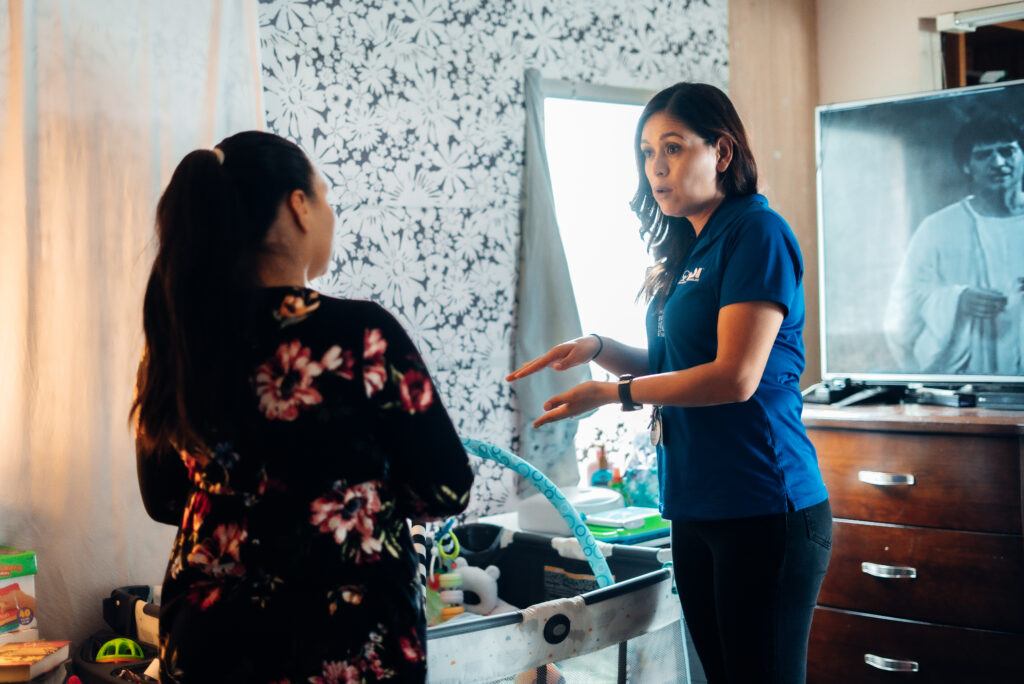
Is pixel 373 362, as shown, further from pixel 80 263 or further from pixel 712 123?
pixel 80 263

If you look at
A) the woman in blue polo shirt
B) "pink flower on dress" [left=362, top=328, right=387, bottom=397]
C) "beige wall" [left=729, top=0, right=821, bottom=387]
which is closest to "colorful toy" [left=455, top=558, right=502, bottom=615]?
the woman in blue polo shirt

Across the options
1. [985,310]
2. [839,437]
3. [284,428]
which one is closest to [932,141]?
[985,310]

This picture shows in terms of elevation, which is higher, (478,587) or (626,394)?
(626,394)

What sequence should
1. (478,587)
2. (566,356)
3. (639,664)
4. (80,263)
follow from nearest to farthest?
(566,356) → (639,664) → (80,263) → (478,587)

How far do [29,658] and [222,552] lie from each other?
35.6 inches

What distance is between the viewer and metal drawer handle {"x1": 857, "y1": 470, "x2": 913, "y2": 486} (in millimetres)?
2170

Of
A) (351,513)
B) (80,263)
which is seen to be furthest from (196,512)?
(80,263)

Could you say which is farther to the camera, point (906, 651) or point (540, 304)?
point (540, 304)

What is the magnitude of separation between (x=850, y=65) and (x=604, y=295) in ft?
4.07

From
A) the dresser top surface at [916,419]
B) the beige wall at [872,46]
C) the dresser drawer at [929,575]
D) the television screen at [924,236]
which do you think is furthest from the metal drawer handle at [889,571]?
the beige wall at [872,46]

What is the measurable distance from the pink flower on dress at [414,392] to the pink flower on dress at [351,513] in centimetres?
9

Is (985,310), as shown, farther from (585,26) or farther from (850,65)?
(585,26)

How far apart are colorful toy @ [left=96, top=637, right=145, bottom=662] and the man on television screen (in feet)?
7.06

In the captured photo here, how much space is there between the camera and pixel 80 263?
5.78ft
